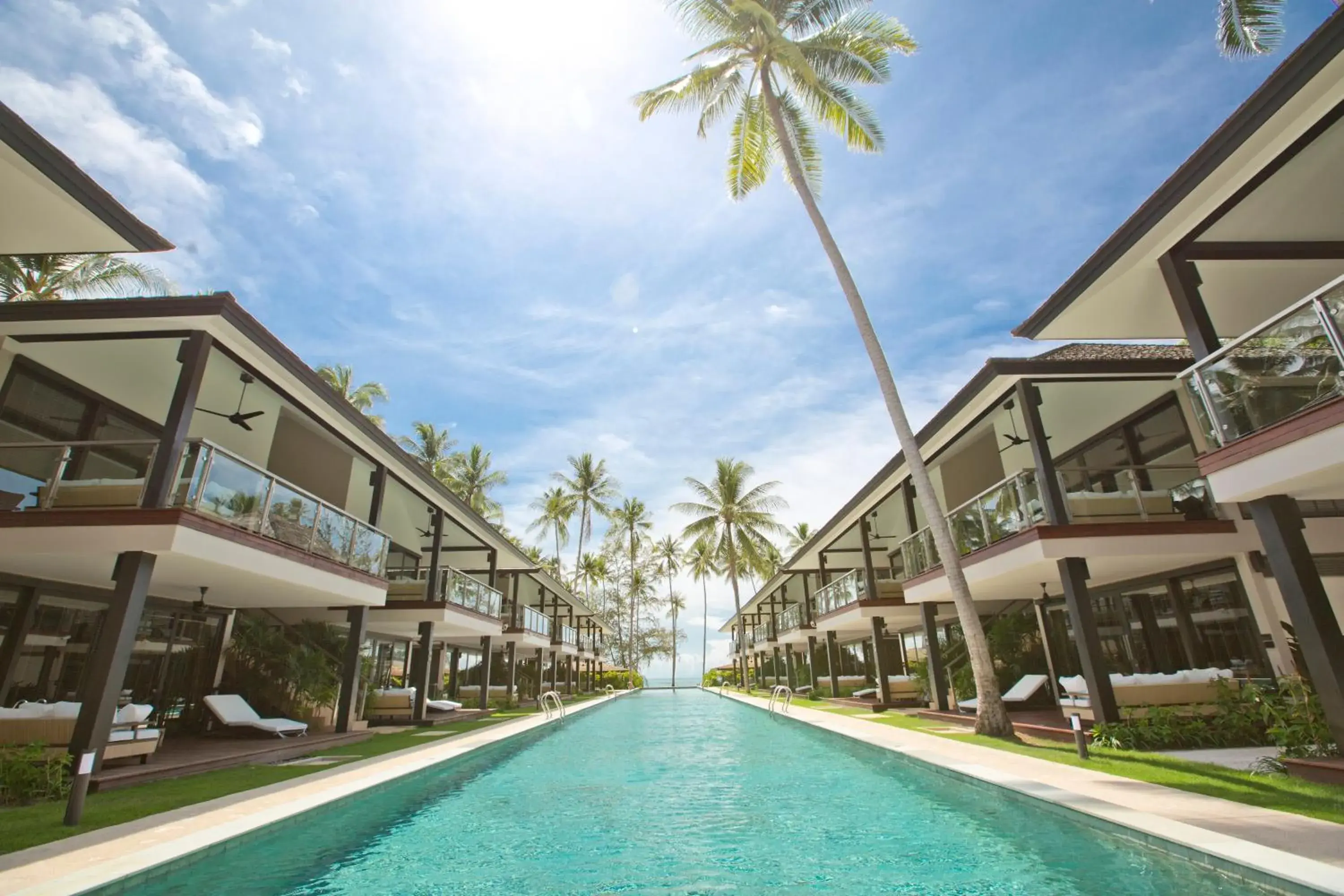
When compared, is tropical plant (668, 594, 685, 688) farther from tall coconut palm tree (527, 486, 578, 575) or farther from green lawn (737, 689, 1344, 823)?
green lawn (737, 689, 1344, 823)

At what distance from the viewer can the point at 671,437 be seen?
3056 centimetres

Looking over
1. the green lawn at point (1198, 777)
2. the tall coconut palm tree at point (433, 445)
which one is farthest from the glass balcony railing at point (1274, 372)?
the tall coconut palm tree at point (433, 445)

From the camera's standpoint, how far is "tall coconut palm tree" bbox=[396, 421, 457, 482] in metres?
35.2

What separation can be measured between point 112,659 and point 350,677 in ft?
19.2

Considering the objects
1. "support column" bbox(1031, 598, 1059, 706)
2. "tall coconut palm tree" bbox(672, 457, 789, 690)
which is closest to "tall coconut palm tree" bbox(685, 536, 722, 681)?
"tall coconut palm tree" bbox(672, 457, 789, 690)

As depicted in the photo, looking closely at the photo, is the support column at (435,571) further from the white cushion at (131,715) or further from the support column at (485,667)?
the white cushion at (131,715)

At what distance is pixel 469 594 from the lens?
17453 mm

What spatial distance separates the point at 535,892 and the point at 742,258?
13.4 metres

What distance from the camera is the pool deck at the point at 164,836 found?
12.5 ft

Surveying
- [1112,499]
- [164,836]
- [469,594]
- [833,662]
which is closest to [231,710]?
[469,594]

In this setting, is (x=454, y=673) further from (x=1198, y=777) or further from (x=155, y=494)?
(x=1198, y=777)

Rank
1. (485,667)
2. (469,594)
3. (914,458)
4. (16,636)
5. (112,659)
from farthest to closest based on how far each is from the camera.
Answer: (485,667), (469,594), (914,458), (16,636), (112,659)

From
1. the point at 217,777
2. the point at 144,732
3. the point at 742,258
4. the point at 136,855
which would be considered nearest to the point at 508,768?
the point at 217,777

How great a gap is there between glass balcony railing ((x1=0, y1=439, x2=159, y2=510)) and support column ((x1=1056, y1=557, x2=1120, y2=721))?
12724 mm
